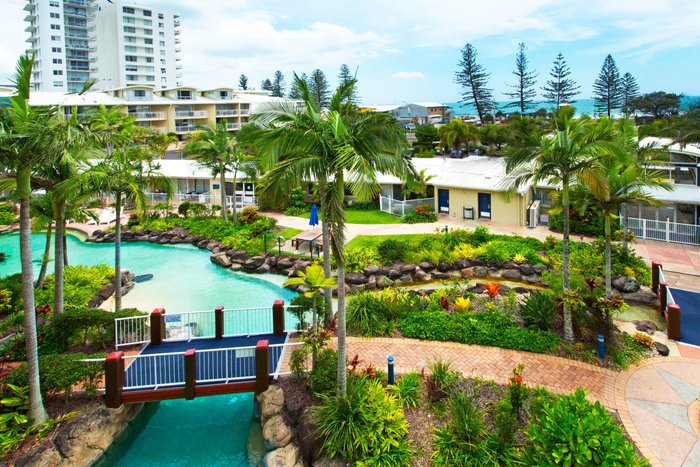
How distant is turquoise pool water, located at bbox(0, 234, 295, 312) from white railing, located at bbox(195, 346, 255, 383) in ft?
19.3

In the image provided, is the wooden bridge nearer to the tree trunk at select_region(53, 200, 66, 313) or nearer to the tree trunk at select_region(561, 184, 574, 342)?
the tree trunk at select_region(53, 200, 66, 313)

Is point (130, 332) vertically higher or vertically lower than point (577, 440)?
higher

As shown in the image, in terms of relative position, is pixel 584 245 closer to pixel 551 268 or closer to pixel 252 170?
pixel 551 268

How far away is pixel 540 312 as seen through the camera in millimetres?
11555

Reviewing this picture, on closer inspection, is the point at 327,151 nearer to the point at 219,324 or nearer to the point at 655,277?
the point at 219,324

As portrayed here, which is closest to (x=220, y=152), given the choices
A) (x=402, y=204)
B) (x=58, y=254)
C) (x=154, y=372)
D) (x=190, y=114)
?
(x=402, y=204)

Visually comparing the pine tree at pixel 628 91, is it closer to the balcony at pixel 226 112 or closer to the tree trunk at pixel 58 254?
the balcony at pixel 226 112

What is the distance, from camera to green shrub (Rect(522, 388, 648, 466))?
6320 millimetres

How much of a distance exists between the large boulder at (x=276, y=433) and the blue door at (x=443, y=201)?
19.2 m

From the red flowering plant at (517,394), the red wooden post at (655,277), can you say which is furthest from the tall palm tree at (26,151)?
the red wooden post at (655,277)

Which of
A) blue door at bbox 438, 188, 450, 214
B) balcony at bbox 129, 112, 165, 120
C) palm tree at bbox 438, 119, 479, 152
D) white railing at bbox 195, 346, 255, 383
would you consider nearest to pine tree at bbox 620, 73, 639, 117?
palm tree at bbox 438, 119, 479, 152

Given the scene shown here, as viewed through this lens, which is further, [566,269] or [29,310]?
[566,269]

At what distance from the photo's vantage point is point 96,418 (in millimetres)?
8758

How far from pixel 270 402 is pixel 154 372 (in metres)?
2.64
